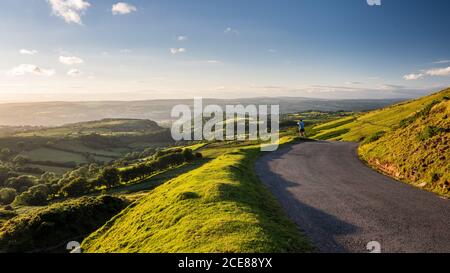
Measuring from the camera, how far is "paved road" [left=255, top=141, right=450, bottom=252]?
1572 cm

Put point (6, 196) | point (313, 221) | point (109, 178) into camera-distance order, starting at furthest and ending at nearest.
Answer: point (6, 196) → point (109, 178) → point (313, 221)

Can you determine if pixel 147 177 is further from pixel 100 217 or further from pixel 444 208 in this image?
pixel 444 208

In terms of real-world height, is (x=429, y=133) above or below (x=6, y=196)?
above

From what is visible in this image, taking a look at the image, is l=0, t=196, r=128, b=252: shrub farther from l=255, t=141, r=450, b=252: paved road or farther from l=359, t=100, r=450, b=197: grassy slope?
l=359, t=100, r=450, b=197: grassy slope

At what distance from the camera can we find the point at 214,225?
59.1ft

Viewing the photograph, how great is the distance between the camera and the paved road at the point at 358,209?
15.7 metres

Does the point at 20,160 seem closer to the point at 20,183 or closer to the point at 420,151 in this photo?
the point at 20,183

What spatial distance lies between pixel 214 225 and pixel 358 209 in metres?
9.74

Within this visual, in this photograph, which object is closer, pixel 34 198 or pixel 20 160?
pixel 34 198

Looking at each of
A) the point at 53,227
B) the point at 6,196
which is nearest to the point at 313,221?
the point at 53,227

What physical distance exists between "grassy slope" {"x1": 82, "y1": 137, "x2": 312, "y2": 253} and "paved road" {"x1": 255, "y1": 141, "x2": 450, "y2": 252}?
1440mm

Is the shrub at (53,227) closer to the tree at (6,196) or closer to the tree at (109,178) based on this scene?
the tree at (109,178)
